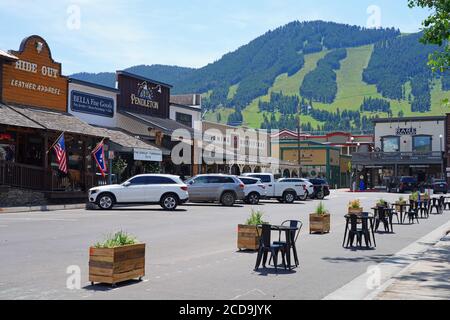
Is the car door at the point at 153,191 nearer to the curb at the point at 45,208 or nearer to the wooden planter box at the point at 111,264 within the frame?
the curb at the point at 45,208

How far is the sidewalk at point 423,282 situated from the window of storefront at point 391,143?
71241 millimetres

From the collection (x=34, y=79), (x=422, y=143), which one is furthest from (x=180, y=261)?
(x=422, y=143)

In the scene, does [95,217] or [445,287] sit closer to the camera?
[445,287]

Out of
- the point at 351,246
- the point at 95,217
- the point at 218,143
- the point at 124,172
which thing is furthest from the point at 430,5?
the point at 218,143

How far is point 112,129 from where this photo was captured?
3619cm

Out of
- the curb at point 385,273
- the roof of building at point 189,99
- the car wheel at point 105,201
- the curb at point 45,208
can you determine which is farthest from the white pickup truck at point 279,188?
the curb at point 385,273

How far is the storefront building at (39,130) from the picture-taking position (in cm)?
2680

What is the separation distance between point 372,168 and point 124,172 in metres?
49.8

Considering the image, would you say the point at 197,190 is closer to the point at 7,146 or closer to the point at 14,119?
the point at 7,146

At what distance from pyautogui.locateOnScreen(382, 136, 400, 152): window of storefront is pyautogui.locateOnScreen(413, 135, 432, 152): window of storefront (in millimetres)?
2346

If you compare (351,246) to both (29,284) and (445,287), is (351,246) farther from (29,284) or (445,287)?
(29,284)

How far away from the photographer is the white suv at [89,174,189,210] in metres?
26.9

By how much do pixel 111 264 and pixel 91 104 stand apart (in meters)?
27.4

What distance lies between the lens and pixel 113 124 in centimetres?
3731
